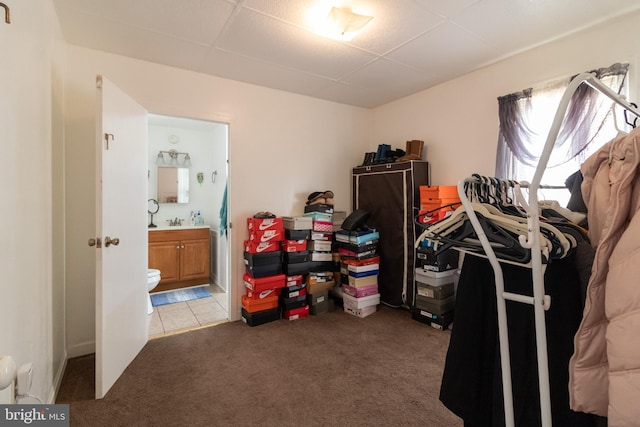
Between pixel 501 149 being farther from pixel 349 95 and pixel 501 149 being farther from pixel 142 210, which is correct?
pixel 142 210

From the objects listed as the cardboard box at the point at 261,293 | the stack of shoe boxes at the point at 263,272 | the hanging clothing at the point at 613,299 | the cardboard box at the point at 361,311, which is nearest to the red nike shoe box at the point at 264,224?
the stack of shoe boxes at the point at 263,272

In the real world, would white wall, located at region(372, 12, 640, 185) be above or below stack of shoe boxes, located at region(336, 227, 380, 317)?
above

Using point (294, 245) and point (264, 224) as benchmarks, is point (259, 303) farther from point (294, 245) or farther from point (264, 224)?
point (264, 224)

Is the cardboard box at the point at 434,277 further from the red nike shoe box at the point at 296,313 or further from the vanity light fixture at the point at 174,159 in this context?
the vanity light fixture at the point at 174,159

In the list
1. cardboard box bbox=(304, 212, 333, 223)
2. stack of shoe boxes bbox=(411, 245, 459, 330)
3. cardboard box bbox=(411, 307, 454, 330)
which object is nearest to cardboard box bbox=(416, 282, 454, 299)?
stack of shoe boxes bbox=(411, 245, 459, 330)

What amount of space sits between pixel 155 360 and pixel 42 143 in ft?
5.60

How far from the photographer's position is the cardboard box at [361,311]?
320cm

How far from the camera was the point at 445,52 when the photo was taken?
8.33ft

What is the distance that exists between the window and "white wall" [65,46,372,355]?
1843 mm

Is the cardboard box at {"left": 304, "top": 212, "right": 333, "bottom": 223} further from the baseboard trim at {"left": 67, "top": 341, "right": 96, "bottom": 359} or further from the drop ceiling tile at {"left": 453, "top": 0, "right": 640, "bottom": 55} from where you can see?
the baseboard trim at {"left": 67, "top": 341, "right": 96, "bottom": 359}

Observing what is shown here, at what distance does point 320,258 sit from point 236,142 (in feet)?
5.08

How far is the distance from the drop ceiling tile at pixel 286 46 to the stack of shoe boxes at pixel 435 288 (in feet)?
6.47

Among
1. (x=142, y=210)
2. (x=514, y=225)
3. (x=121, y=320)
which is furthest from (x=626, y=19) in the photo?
(x=121, y=320)

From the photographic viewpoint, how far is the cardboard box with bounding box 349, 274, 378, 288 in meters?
3.21
